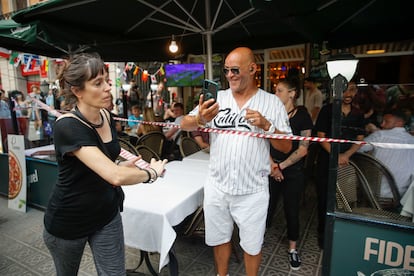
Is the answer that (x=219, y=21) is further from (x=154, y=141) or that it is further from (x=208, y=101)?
(x=208, y=101)

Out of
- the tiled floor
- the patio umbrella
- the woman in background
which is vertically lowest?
the tiled floor

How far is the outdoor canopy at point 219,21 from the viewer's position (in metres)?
3.22

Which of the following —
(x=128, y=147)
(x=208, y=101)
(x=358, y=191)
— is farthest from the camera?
(x=128, y=147)

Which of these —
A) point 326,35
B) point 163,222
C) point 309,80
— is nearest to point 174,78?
point 309,80

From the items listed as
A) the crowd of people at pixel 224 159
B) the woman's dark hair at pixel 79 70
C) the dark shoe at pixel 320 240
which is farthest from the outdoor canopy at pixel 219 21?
the dark shoe at pixel 320 240

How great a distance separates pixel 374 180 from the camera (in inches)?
104

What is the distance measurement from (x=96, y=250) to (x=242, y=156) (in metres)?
1.14

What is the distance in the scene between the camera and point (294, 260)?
110 inches

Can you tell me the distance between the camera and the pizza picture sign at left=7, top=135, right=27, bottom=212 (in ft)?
13.3

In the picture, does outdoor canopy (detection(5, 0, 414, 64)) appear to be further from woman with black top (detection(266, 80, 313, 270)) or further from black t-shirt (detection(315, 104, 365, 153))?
black t-shirt (detection(315, 104, 365, 153))

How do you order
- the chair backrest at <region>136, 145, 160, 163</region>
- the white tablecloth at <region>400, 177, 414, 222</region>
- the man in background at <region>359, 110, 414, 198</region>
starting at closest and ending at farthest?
the white tablecloth at <region>400, 177, 414, 222</region> → the man in background at <region>359, 110, 414, 198</region> → the chair backrest at <region>136, 145, 160, 163</region>

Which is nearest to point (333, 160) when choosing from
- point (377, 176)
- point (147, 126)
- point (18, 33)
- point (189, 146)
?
point (377, 176)

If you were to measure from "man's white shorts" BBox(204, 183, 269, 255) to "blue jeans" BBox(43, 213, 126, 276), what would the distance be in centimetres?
76

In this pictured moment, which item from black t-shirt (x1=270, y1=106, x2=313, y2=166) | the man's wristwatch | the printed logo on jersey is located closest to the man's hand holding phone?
the printed logo on jersey
